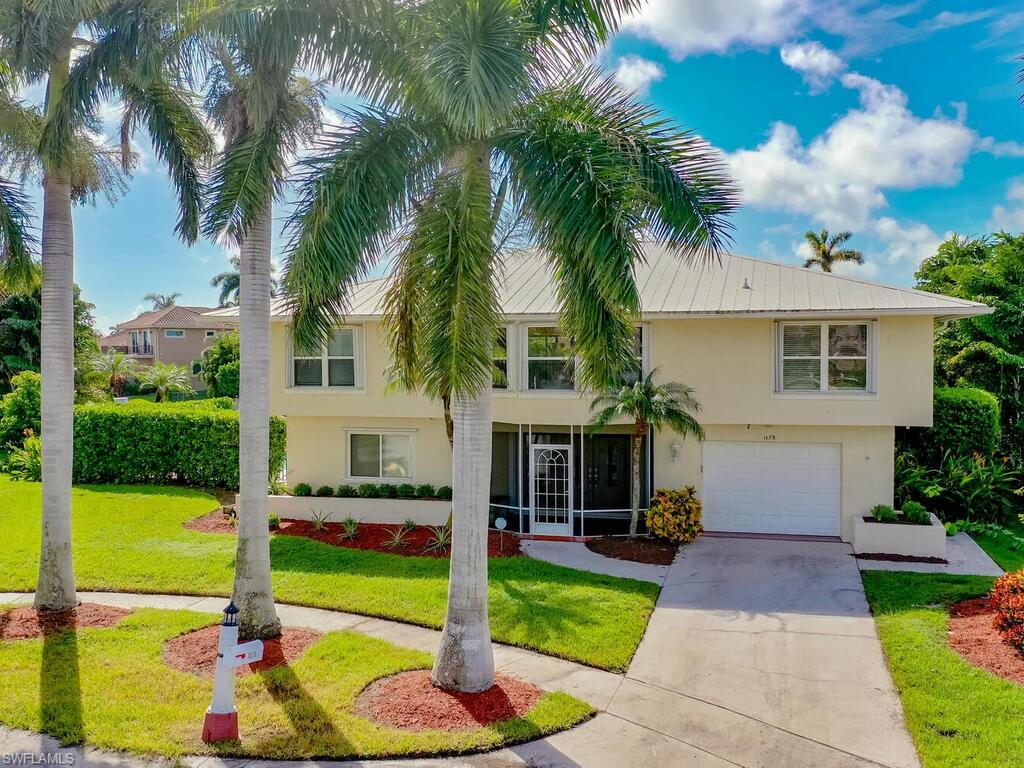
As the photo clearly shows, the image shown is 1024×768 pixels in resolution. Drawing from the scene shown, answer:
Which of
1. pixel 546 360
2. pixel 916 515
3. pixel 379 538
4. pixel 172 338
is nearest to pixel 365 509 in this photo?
pixel 379 538

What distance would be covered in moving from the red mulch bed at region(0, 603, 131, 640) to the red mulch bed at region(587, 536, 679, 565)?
354 inches

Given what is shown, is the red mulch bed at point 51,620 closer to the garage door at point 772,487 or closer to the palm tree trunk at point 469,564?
the palm tree trunk at point 469,564

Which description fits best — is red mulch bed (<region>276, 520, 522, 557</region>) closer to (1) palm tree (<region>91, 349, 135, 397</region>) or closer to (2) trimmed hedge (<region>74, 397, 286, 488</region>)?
(2) trimmed hedge (<region>74, 397, 286, 488</region>)

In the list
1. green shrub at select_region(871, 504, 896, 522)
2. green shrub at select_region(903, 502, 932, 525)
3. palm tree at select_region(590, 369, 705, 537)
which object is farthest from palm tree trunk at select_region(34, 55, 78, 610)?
green shrub at select_region(903, 502, 932, 525)

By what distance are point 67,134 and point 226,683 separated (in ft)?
25.9

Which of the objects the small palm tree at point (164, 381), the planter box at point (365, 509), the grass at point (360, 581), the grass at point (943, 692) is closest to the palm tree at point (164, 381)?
the small palm tree at point (164, 381)

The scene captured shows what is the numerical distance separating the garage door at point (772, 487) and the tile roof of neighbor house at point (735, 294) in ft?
10.8

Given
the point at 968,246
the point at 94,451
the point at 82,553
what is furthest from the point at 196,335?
the point at 968,246

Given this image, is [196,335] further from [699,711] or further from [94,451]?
[699,711]

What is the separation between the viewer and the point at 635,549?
15.0m

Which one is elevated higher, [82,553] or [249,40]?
[249,40]

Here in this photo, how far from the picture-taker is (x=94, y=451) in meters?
21.9

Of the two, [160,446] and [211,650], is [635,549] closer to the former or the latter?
[211,650]

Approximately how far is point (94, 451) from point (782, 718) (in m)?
21.4
